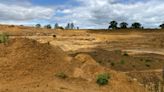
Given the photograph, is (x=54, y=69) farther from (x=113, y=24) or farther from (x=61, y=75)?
(x=113, y=24)

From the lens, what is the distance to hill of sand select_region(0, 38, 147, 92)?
1466 cm

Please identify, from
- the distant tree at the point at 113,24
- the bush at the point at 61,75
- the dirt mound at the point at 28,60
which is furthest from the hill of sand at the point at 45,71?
the distant tree at the point at 113,24

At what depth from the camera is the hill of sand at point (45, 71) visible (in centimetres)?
1466

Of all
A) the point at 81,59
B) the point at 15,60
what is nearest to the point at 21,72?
the point at 15,60

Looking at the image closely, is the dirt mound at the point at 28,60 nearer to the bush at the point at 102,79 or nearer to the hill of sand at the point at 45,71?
the hill of sand at the point at 45,71

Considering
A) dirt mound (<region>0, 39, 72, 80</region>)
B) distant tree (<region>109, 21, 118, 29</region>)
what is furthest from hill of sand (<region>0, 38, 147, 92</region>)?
distant tree (<region>109, 21, 118, 29</region>)

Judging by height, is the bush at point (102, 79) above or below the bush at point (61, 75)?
below

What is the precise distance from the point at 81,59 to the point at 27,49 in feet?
8.42

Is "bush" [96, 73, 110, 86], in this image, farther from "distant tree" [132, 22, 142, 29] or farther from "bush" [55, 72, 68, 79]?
"distant tree" [132, 22, 142, 29]

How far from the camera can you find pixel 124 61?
23.2m

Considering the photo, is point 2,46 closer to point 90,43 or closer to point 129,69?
point 129,69

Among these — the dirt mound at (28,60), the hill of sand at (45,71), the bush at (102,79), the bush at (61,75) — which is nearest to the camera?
the hill of sand at (45,71)

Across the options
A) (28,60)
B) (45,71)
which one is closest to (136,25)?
(28,60)

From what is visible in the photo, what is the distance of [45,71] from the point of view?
15992 millimetres
